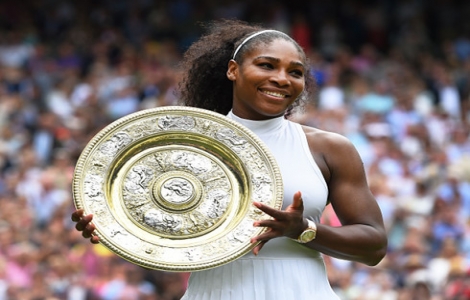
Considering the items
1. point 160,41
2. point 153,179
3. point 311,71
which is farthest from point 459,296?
point 160,41

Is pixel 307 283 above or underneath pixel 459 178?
above

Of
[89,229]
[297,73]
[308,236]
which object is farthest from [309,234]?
[89,229]

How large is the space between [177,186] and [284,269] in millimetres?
493

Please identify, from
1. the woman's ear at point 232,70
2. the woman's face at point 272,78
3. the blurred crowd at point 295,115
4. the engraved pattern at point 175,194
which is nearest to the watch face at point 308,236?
the engraved pattern at point 175,194

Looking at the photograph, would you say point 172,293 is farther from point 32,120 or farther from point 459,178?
point 32,120

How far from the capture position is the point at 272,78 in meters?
4.19

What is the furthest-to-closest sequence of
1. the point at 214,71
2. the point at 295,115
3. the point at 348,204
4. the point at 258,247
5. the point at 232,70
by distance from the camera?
the point at 295,115 < the point at 214,71 < the point at 232,70 < the point at 348,204 < the point at 258,247

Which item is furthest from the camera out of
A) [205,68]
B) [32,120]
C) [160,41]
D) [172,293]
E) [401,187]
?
[160,41]

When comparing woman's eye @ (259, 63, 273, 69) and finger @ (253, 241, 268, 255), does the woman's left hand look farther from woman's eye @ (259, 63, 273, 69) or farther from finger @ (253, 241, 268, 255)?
woman's eye @ (259, 63, 273, 69)

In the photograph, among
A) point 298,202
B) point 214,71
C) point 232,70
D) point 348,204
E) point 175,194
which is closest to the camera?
Result: point 298,202

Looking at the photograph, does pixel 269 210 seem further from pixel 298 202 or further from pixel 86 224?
pixel 86 224

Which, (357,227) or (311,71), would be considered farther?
(311,71)

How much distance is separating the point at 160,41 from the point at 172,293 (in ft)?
22.8

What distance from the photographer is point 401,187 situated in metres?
11.2
